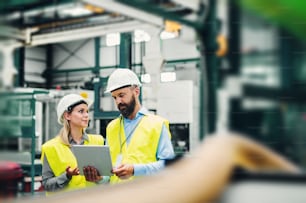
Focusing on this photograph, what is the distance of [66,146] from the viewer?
1809 millimetres

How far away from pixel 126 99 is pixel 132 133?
122 millimetres

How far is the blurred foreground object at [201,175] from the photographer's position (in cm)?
51

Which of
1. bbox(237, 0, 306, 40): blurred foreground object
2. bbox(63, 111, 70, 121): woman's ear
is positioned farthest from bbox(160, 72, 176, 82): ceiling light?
bbox(63, 111, 70, 121): woman's ear

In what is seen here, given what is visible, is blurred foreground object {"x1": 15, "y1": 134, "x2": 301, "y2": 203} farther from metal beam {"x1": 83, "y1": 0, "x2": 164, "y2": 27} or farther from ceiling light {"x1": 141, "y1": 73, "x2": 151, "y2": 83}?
ceiling light {"x1": 141, "y1": 73, "x2": 151, "y2": 83}

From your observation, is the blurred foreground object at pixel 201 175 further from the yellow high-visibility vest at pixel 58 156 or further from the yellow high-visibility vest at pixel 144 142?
the yellow high-visibility vest at pixel 58 156

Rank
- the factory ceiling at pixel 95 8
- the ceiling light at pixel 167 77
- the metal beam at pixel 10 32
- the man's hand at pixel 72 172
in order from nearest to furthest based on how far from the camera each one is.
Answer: the factory ceiling at pixel 95 8 → the metal beam at pixel 10 32 → the ceiling light at pixel 167 77 → the man's hand at pixel 72 172

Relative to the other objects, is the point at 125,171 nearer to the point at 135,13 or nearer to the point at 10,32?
the point at 10,32

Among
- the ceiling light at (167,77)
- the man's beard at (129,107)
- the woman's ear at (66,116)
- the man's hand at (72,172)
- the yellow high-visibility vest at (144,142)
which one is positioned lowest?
the man's hand at (72,172)

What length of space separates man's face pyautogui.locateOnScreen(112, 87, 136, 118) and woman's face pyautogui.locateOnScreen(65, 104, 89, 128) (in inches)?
12.9

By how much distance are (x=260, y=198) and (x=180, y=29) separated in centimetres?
28

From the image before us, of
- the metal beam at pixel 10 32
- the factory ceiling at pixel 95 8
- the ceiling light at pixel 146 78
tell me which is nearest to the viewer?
the factory ceiling at pixel 95 8

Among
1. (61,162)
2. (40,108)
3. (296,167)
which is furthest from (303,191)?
(40,108)

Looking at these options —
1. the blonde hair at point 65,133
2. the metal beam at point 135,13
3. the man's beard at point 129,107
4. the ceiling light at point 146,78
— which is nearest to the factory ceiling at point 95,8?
the metal beam at point 135,13

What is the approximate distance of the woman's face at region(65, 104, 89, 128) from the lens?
1820mm
